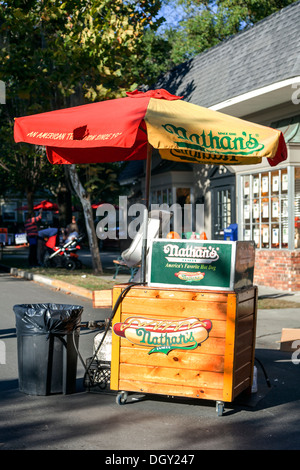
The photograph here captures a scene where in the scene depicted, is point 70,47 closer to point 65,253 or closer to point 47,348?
point 65,253

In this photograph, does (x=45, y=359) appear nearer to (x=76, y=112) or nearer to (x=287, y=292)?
(x=76, y=112)

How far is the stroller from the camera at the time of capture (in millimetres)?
19703

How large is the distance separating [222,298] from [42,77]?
1344cm

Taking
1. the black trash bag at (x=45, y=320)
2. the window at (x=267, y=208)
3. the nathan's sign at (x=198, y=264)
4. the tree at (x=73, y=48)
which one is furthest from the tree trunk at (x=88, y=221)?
the nathan's sign at (x=198, y=264)

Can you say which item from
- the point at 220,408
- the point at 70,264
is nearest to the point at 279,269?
A: the point at 70,264

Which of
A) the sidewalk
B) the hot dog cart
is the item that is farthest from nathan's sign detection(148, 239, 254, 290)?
the sidewalk

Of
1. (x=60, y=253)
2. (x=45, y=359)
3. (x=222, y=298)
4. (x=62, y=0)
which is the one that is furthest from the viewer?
(x=60, y=253)

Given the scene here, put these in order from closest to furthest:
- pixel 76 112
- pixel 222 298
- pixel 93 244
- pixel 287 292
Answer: pixel 222 298
pixel 76 112
pixel 287 292
pixel 93 244

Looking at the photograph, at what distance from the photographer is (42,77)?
17344 millimetres

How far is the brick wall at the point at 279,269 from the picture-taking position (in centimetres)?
1380

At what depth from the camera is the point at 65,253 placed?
782 inches

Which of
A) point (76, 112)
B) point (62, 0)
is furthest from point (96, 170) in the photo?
point (76, 112)

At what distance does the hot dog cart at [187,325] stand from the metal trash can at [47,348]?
0.49 m

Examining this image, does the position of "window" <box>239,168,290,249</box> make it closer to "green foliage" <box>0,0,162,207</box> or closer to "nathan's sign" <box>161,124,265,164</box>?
"green foliage" <box>0,0,162,207</box>
